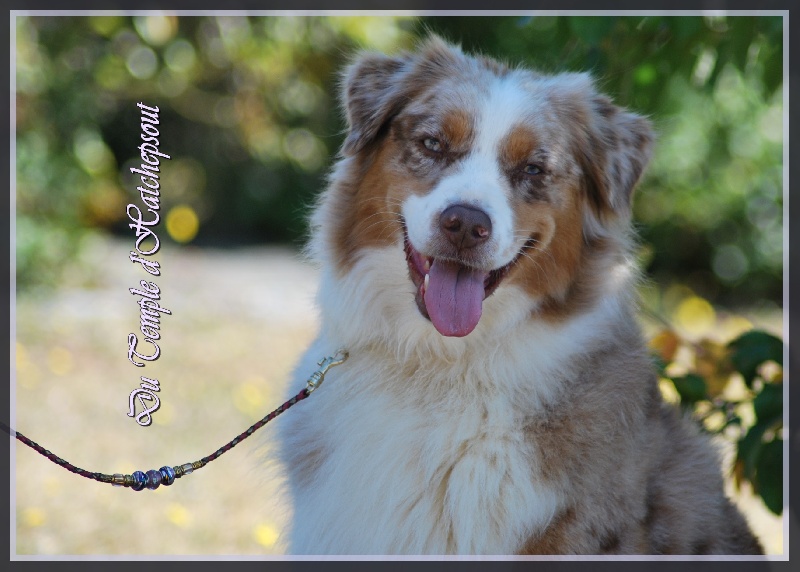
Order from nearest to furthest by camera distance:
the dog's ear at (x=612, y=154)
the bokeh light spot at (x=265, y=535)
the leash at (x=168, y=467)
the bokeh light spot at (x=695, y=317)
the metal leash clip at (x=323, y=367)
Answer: the leash at (x=168, y=467) < the metal leash clip at (x=323, y=367) < the dog's ear at (x=612, y=154) < the bokeh light spot at (x=265, y=535) < the bokeh light spot at (x=695, y=317)

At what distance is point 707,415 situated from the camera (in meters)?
4.24

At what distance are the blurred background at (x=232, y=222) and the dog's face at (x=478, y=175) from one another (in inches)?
18.0

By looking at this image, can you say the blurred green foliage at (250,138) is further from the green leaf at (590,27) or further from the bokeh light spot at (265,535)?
the bokeh light spot at (265,535)

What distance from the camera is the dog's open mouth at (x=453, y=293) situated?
314 centimetres

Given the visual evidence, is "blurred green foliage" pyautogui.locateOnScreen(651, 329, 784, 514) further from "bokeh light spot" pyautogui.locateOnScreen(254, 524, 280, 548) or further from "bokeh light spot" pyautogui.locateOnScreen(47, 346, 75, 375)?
"bokeh light spot" pyautogui.locateOnScreen(47, 346, 75, 375)

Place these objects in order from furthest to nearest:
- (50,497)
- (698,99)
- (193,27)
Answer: (698,99) → (193,27) → (50,497)

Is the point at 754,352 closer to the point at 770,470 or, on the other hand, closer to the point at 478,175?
the point at 770,470

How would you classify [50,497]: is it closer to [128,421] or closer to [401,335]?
[128,421]

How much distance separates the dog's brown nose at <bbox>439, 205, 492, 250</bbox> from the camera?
3004 millimetres

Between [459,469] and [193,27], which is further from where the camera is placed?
[193,27]

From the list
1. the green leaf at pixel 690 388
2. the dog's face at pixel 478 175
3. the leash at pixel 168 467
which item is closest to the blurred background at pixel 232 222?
the green leaf at pixel 690 388

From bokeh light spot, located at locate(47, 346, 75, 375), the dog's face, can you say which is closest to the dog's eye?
the dog's face

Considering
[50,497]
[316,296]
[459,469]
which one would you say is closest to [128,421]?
[50,497]

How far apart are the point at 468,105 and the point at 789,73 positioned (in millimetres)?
1706
